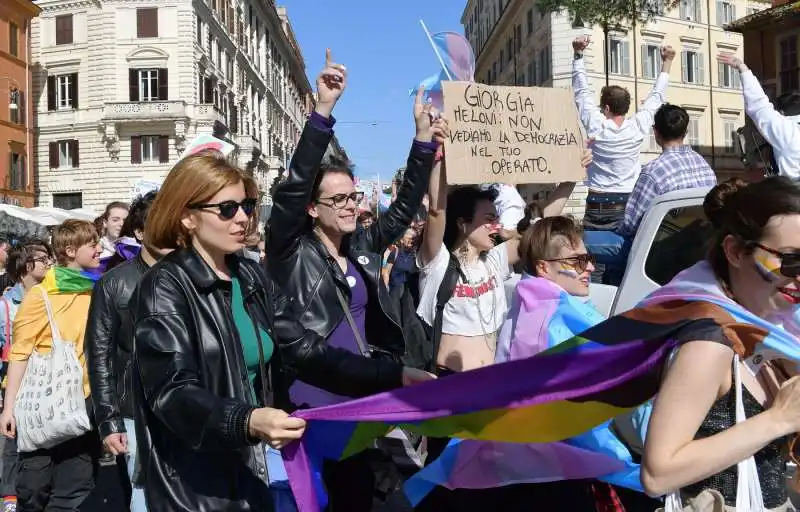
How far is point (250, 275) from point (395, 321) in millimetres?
1213

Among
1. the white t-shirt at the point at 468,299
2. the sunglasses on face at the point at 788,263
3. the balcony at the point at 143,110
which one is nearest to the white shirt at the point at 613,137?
the white t-shirt at the point at 468,299

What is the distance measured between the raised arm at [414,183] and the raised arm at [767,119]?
2.04m

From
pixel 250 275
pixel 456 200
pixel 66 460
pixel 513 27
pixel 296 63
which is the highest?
pixel 296 63

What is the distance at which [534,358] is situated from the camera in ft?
8.25

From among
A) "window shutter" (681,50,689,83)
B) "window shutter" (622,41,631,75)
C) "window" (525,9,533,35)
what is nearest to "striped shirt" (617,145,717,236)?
"window shutter" (622,41,631,75)

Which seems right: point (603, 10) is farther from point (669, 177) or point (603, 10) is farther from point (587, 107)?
point (669, 177)

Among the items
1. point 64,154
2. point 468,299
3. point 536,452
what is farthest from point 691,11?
point 536,452

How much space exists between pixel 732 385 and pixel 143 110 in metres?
47.7

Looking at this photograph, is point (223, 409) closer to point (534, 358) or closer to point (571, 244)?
point (534, 358)

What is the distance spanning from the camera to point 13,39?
4634 cm

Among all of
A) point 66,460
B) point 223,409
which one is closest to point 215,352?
point 223,409

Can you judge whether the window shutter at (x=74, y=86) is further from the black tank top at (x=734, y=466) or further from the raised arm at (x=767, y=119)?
the black tank top at (x=734, y=466)

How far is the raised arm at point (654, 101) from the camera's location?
6477 mm

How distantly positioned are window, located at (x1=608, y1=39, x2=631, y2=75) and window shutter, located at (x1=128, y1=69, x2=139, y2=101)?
25393mm
